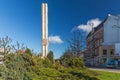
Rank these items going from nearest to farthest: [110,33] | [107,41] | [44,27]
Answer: [44,27] < [107,41] < [110,33]

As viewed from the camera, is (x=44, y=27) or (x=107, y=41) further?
(x=107, y=41)

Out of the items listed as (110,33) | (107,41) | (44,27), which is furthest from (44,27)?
(110,33)

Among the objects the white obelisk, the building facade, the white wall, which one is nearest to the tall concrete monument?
the white obelisk

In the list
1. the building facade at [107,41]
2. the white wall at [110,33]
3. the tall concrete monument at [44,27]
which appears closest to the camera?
the tall concrete monument at [44,27]

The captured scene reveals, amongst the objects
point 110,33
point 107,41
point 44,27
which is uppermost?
point 110,33

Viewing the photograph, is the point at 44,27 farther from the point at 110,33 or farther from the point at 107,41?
the point at 110,33

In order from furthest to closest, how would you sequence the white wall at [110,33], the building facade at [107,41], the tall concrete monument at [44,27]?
the white wall at [110,33] < the building facade at [107,41] < the tall concrete monument at [44,27]

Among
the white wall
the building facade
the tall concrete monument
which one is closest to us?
the tall concrete monument

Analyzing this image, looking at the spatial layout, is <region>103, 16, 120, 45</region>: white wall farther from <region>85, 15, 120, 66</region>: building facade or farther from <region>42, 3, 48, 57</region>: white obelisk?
<region>42, 3, 48, 57</region>: white obelisk

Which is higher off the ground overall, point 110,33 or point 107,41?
point 110,33

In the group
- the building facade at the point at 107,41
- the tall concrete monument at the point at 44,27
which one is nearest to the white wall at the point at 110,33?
the building facade at the point at 107,41

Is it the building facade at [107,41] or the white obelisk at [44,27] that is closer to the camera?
the white obelisk at [44,27]

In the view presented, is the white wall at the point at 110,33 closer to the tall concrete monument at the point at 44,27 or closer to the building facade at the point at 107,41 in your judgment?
the building facade at the point at 107,41

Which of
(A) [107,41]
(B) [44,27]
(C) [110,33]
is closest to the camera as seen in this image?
(B) [44,27]
